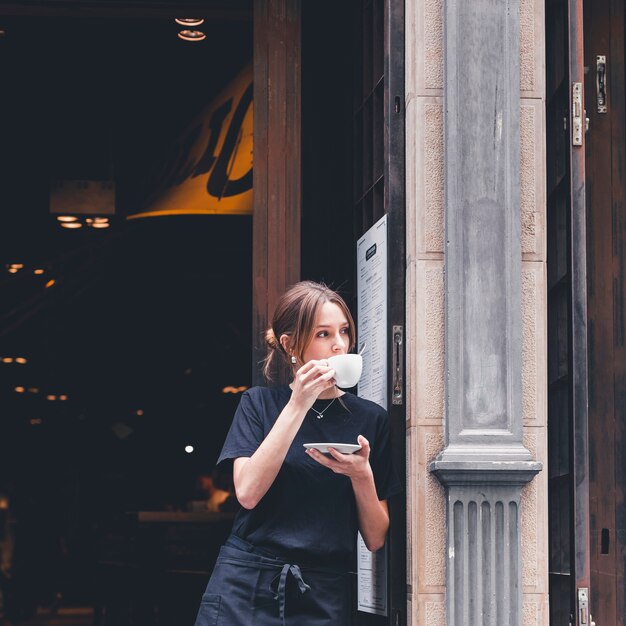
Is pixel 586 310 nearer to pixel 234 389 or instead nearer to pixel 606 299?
pixel 606 299

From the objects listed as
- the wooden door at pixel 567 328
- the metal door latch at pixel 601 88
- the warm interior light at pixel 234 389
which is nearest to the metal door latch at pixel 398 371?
the wooden door at pixel 567 328

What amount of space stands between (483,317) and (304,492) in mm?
877

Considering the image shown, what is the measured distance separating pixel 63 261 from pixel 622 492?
819 centimetres

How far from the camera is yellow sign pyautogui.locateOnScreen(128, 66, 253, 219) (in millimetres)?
6516

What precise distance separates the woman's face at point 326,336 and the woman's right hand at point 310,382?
21 cm

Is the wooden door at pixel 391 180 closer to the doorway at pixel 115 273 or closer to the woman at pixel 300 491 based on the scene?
the woman at pixel 300 491

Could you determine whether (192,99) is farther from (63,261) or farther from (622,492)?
(622,492)

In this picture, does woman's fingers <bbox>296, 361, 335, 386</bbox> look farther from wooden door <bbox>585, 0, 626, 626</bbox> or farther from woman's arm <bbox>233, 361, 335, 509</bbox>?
wooden door <bbox>585, 0, 626, 626</bbox>

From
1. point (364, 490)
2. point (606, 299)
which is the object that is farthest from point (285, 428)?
point (606, 299)

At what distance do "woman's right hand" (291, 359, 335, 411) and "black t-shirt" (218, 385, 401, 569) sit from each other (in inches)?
10.7

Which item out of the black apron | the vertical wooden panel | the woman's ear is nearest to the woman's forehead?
the woman's ear

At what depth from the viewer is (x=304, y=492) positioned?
3.93 meters

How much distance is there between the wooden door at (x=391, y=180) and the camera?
169 inches

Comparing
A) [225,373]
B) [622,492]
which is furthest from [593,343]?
[225,373]
